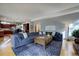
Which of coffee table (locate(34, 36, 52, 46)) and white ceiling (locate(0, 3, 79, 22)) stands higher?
white ceiling (locate(0, 3, 79, 22))

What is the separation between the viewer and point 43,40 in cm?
244

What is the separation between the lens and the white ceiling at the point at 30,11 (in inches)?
94.3

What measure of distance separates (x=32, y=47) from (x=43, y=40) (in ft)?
0.71

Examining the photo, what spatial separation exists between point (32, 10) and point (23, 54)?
2.44 ft

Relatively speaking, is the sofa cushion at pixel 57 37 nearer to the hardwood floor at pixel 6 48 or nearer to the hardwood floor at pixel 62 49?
the hardwood floor at pixel 62 49

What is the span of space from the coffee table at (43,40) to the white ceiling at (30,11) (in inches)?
12.6

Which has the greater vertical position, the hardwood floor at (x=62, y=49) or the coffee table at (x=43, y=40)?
the coffee table at (x=43, y=40)

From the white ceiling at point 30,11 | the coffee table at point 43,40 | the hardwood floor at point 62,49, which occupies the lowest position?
the hardwood floor at point 62,49

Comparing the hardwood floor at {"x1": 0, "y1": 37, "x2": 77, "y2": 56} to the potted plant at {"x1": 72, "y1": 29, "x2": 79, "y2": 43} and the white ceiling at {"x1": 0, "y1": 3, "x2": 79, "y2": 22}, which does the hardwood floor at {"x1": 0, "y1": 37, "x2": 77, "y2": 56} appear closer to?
the potted plant at {"x1": 72, "y1": 29, "x2": 79, "y2": 43}

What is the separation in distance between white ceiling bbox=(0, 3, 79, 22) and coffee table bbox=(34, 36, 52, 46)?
32 cm

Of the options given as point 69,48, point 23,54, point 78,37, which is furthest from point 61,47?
point 23,54

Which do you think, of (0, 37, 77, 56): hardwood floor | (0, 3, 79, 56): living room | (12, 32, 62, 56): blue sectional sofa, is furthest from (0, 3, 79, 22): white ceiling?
(0, 37, 77, 56): hardwood floor

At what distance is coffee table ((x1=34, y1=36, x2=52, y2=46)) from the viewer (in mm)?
2432

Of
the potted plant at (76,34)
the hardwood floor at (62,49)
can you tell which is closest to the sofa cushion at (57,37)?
the hardwood floor at (62,49)
